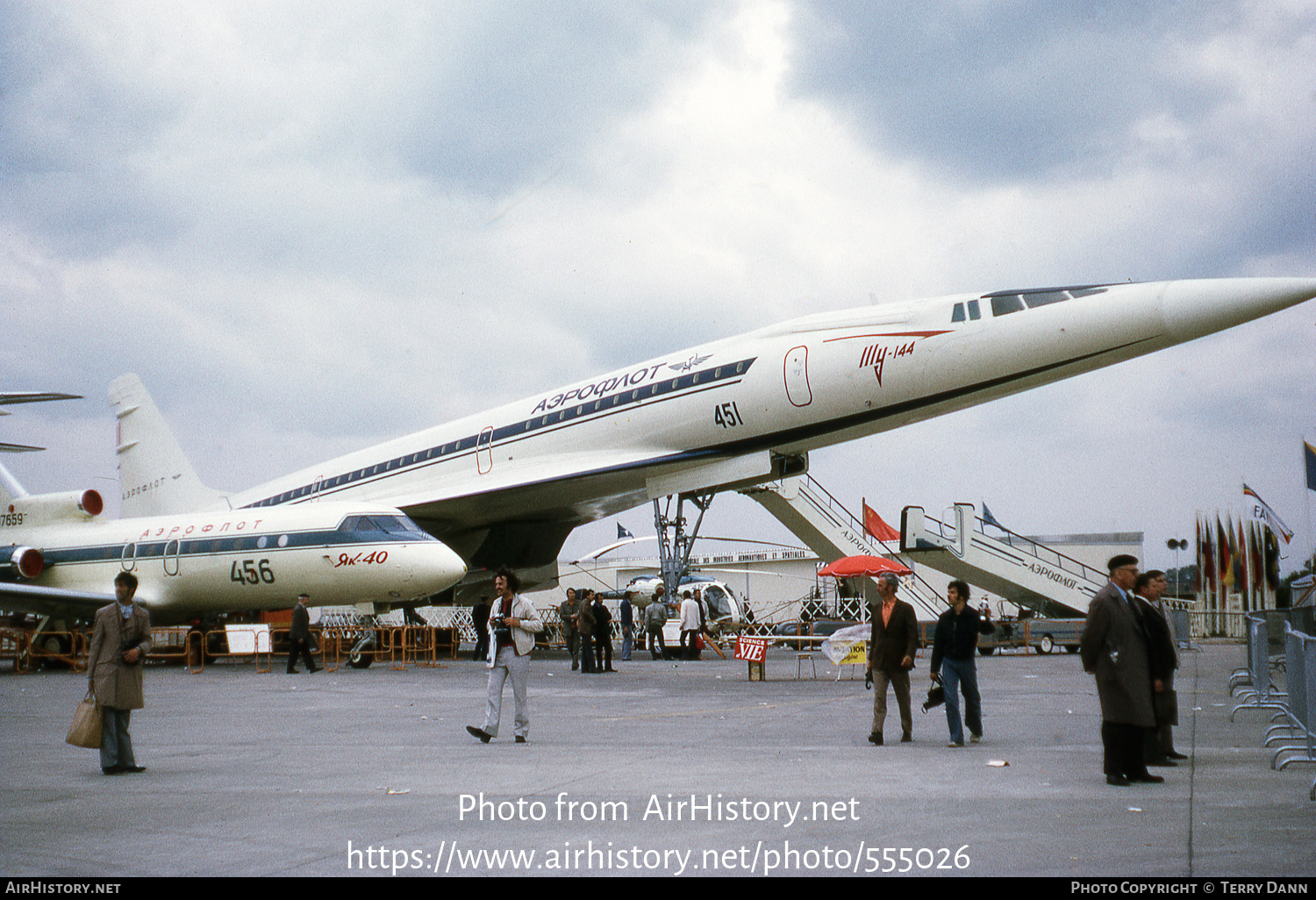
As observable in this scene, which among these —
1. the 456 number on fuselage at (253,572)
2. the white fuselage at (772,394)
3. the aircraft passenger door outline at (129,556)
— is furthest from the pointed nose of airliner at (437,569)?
the aircraft passenger door outline at (129,556)

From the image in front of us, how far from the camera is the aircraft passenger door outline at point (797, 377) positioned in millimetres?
18531

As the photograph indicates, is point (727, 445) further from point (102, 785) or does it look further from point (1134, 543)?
point (1134, 543)

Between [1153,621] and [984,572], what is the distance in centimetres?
1997

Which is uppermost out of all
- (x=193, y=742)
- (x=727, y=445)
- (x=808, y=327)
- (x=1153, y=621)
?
(x=808, y=327)

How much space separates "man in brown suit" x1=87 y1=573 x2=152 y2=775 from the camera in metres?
7.89

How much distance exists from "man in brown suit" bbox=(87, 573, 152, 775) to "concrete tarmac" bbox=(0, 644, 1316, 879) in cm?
22

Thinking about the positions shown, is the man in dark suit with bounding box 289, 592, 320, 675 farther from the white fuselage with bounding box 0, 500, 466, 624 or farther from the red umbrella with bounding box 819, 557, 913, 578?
the red umbrella with bounding box 819, 557, 913, 578

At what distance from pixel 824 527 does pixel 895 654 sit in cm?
1974

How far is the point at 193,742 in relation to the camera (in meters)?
9.58

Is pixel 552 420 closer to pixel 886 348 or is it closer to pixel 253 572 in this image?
pixel 253 572

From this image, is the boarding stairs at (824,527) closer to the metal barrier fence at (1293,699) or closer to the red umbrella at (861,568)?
the red umbrella at (861,568)

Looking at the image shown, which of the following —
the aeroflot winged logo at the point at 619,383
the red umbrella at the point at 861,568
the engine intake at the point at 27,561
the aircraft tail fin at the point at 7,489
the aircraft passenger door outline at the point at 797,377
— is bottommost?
the red umbrella at the point at 861,568

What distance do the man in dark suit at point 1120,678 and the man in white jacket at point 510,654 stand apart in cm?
446
